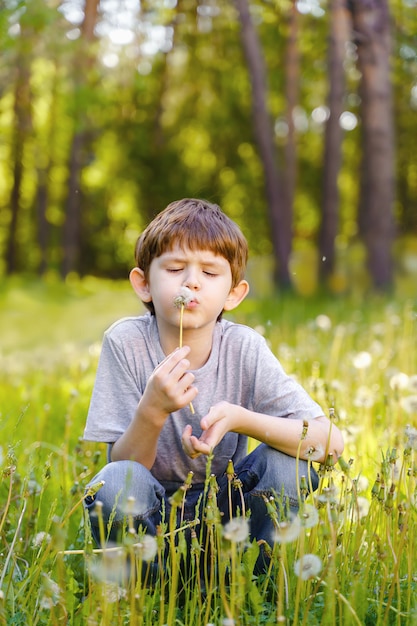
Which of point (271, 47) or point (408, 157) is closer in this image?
point (271, 47)

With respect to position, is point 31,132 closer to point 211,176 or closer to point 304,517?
point 211,176

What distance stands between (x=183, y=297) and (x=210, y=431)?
332 mm

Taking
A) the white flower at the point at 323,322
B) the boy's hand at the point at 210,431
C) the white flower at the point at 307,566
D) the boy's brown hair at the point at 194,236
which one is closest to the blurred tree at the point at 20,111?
the white flower at the point at 323,322

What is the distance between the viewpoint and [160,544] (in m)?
1.60

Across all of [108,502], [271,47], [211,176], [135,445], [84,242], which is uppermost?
[271,47]

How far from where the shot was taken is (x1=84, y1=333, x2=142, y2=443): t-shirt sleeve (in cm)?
223

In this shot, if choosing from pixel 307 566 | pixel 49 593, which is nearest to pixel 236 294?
pixel 307 566

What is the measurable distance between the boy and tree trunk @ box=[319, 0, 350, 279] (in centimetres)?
820

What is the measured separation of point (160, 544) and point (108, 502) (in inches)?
18.4

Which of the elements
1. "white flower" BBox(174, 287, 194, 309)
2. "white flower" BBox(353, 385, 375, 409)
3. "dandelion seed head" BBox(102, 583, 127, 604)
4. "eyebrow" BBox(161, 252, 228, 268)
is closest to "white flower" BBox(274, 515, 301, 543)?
"dandelion seed head" BBox(102, 583, 127, 604)

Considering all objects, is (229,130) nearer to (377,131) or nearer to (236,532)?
(377,131)

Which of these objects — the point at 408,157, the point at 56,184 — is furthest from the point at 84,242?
the point at 408,157

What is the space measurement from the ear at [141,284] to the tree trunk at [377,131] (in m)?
7.39

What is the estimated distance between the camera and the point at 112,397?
7.43 feet
